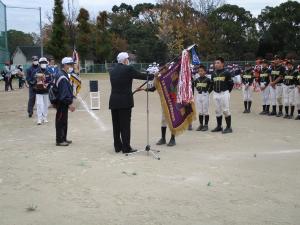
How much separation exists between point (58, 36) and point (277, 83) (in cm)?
5189

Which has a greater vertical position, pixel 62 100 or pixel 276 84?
pixel 276 84

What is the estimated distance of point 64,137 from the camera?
11258 millimetres

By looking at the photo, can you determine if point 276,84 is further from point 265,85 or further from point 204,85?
point 204,85

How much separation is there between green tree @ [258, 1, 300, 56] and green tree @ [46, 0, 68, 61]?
91.7 ft

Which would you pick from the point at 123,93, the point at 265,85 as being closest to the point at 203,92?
the point at 123,93

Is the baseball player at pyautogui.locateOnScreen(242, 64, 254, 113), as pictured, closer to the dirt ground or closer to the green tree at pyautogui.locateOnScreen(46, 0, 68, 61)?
the dirt ground

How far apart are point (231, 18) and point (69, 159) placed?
6494cm

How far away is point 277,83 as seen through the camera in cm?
1639

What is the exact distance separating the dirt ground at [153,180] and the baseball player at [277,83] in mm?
3706

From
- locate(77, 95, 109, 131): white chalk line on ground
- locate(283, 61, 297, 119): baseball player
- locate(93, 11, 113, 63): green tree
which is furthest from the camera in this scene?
locate(93, 11, 113, 63): green tree

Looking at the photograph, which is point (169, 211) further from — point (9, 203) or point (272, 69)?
point (272, 69)

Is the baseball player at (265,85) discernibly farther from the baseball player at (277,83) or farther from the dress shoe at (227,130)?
Result: the dress shoe at (227,130)

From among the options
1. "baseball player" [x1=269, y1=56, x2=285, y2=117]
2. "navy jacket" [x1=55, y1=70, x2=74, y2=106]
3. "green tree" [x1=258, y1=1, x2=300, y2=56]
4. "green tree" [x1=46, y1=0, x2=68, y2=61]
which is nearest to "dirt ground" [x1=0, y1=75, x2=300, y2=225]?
"navy jacket" [x1=55, y1=70, x2=74, y2=106]

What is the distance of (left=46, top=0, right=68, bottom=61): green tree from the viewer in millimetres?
64500
